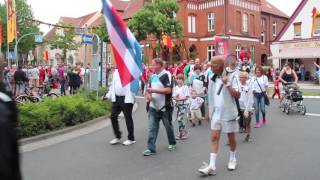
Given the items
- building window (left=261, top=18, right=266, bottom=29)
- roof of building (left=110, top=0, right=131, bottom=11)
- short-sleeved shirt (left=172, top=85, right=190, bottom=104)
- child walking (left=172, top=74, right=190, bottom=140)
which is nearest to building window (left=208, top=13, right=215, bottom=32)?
building window (left=261, top=18, right=266, bottom=29)

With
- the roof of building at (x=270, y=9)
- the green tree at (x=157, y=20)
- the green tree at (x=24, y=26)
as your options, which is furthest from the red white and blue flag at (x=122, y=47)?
the green tree at (x=24, y=26)

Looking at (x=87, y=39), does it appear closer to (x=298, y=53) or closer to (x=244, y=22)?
(x=298, y=53)

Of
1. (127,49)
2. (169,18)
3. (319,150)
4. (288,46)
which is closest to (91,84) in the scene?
(127,49)

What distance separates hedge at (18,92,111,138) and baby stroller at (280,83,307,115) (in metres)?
6.19

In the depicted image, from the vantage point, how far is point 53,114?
40.9 ft

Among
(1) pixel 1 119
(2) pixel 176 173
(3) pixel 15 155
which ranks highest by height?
(1) pixel 1 119

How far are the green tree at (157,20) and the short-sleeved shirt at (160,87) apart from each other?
3013cm

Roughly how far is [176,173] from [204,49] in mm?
45003

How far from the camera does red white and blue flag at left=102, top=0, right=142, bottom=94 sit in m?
9.76

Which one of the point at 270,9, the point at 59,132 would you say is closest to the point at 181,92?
the point at 59,132

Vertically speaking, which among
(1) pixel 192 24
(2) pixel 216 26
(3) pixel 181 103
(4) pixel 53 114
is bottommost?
(4) pixel 53 114

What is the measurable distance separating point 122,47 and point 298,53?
37009 millimetres

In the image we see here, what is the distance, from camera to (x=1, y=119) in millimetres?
2445

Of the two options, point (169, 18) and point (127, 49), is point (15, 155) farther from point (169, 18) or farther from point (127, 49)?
point (169, 18)
